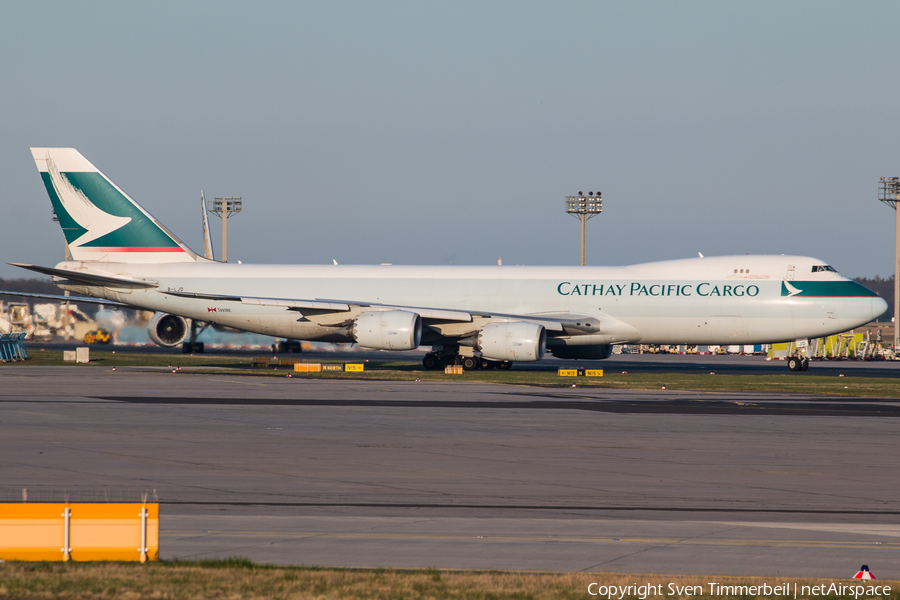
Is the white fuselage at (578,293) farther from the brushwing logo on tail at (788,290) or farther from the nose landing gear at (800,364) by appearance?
the nose landing gear at (800,364)

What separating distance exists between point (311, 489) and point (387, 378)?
2525 centimetres

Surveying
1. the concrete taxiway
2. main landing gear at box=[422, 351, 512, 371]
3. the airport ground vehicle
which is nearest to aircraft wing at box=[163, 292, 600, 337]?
main landing gear at box=[422, 351, 512, 371]

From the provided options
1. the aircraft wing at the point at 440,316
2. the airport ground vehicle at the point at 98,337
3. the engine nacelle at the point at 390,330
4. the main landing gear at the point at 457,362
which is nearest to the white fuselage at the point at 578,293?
the aircraft wing at the point at 440,316

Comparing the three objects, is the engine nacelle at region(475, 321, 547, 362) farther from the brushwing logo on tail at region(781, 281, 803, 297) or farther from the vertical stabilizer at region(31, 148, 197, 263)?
the vertical stabilizer at region(31, 148, 197, 263)

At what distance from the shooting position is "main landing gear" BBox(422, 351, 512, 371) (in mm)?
44656

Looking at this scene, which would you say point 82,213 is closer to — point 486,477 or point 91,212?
point 91,212

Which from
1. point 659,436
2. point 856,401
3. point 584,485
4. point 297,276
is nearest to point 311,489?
point 584,485

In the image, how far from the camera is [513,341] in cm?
4062

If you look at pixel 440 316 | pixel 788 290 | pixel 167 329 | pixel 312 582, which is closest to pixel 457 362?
pixel 440 316

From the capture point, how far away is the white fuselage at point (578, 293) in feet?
138

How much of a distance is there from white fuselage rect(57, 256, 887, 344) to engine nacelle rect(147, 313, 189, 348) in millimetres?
19164

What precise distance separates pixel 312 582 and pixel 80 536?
2356 mm

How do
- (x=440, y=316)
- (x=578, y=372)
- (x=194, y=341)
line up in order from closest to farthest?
(x=578, y=372) < (x=440, y=316) < (x=194, y=341)

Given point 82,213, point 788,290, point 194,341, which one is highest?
point 82,213
